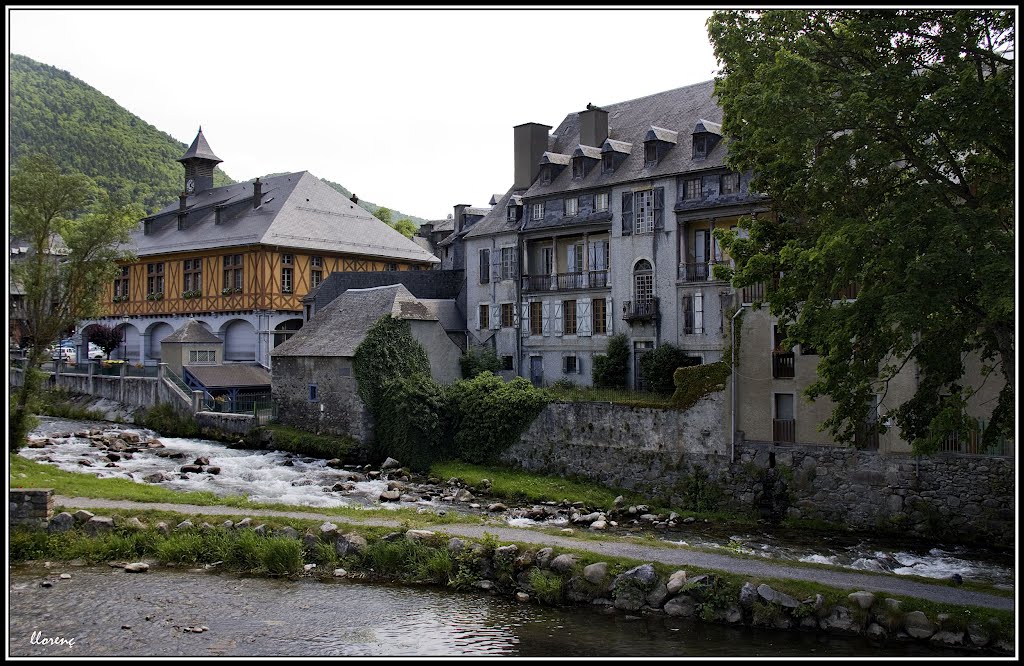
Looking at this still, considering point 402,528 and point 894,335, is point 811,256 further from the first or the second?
point 402,528

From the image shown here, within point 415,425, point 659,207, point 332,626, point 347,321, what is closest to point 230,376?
point 347,321

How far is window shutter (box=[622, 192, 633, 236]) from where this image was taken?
32094 mm

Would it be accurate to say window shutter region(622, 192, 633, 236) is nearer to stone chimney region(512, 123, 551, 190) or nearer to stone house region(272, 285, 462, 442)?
stone chimney region(512, 123, 551, 190)

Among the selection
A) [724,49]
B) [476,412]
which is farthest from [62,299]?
[724,49]

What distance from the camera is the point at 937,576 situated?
16.4 metres

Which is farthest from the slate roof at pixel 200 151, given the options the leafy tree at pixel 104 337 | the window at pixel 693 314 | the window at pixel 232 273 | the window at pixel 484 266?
the window at pixel 693 314

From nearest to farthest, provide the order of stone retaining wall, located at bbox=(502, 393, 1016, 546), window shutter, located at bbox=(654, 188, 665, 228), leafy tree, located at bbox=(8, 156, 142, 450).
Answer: stone retaining wall, located at bbox=(502, 393, 1016, 546), leafy tree, located at bbox=(8, 156, 142, 450), window shutter, located at bbox=(654, 188, 665, 228)

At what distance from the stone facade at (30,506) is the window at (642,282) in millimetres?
20772

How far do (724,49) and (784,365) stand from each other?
33.4ft

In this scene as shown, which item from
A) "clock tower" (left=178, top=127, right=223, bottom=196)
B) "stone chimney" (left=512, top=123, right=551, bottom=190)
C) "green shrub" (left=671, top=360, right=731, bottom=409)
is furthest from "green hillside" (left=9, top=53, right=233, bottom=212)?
"green shrub" (left=671, top=360, right=731, bottom=409)

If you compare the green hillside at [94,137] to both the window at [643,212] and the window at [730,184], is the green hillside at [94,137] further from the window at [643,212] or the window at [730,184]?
the window at [730,184]

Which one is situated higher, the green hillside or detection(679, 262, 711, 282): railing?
the green hillside

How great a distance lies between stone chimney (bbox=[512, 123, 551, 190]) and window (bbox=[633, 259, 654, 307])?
7508 millimetres

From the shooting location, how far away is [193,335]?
135ft
